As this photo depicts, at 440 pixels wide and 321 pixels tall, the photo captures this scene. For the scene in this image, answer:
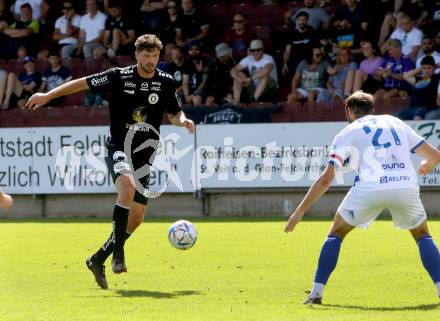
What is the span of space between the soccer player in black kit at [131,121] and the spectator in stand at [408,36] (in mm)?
10011

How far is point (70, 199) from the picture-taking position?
20422 millimetres

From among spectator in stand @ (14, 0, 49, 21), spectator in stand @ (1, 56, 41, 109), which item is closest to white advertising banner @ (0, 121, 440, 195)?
spectator in stand @ (1, 56, 41, 109)

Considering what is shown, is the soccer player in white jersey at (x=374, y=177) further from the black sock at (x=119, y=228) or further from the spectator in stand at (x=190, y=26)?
the spectator in stand at (x=190, y=26)

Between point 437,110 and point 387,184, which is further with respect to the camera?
point 437,110

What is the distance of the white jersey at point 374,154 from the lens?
8289 millimetres

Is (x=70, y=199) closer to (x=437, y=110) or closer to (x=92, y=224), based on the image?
(x=92, y=224)

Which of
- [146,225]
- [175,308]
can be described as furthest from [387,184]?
[146,225]

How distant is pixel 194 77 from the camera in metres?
21.3

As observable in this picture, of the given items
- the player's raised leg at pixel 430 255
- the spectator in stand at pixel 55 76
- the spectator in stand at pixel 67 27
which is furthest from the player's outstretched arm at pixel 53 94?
the spectator in stand at pixel 67 27

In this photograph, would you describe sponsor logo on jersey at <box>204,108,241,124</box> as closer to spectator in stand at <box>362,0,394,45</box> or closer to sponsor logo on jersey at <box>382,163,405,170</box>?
spectator in stand at <box>362,0,394,45</box>

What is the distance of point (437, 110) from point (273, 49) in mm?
4565

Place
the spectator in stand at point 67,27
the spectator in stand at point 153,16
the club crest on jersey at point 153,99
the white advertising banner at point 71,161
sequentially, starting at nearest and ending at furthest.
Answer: the club crest on jersey at point 153,99 → the white advertising banner at point 71,161 → the spectator in stand at point 153,16 → the spectator in stand at point 67,27

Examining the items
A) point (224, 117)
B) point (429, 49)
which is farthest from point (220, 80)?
point (429, 49)

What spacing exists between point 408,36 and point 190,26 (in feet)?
16.0
